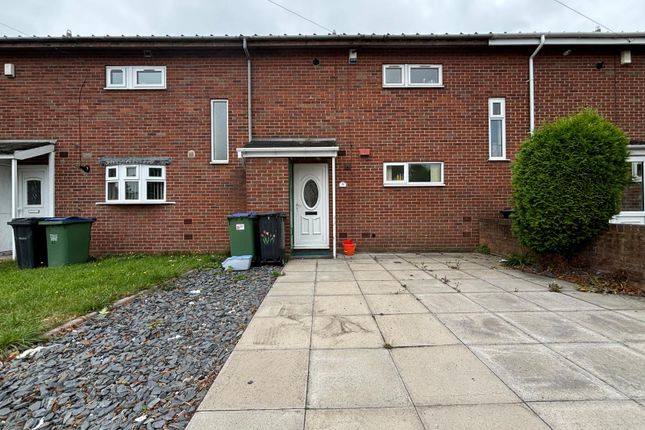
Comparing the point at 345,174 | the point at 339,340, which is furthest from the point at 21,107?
the point at 339,340

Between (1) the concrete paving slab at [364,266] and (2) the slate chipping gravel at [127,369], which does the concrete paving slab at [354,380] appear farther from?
(1) the concrete paving slab at [364,266]

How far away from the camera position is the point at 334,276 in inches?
228

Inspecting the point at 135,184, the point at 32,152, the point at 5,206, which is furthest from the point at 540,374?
the point at 5,206

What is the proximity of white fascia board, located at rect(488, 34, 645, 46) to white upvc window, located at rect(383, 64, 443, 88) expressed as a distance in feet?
4.94

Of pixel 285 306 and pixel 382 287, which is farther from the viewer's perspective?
pixel 382 287

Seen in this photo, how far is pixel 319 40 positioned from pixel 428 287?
6.76 meters

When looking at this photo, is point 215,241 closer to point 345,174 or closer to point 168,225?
point 168,225

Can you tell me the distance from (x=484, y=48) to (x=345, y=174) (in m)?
5.06

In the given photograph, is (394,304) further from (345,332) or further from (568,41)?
(568,41)

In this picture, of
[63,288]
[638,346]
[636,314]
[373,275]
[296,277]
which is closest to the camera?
[638,346]

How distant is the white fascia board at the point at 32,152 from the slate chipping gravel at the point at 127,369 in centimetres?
608

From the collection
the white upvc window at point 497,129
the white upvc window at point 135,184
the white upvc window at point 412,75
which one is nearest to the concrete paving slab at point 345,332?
the white upvc window at point 135,184

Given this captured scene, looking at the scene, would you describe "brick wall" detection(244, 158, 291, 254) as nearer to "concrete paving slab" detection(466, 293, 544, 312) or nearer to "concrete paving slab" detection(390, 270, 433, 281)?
"concrete paving slab" detection(390, 270, 433, 281)

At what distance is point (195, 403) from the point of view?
2123 millimetres
